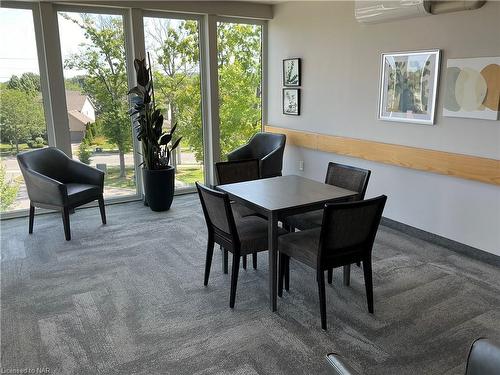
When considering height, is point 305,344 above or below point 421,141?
below

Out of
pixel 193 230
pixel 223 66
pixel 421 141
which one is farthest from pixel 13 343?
pixel 223 66

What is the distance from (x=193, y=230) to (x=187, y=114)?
6.09 ft

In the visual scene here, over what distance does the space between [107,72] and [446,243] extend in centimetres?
412

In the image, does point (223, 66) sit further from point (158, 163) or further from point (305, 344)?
point (305, 344)

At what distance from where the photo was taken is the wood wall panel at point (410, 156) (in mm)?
3215

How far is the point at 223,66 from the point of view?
5.42m

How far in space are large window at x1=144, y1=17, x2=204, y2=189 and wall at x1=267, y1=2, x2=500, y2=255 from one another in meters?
1.11

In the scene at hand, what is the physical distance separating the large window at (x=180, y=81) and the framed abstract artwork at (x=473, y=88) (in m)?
3.12

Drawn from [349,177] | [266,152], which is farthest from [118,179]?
[349,177]

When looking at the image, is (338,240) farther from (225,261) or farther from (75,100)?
(75,100)

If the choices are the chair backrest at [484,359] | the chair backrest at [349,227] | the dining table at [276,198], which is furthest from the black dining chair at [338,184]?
the chair backrest at [484,359]

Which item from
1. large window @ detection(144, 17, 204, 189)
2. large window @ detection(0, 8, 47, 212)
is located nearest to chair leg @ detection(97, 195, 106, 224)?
large window @ detection(0, 8, 47, 212)

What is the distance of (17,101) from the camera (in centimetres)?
436

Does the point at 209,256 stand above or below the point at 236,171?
below
